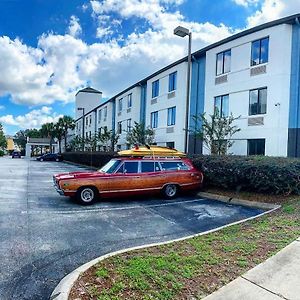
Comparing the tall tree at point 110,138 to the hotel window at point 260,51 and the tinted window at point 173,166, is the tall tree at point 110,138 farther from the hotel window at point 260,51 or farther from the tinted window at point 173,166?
A: the tinted window at point 173,166

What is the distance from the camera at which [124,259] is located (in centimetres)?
497

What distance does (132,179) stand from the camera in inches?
436

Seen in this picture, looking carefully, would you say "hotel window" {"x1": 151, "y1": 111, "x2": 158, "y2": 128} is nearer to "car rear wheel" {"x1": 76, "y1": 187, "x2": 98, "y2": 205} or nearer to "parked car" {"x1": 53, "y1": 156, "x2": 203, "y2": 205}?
"parked car" {"x1": 53, "y1": 156, "x2": 203, "y2": 205}

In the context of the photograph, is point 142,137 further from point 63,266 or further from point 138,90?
point 63,266

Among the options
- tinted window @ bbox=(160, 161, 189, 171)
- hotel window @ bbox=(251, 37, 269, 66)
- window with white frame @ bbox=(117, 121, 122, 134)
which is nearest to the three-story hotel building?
hotel window @ bbox=(251, 37, 269, 66)

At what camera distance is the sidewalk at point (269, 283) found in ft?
12.7

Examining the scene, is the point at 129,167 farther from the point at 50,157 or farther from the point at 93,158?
the point at 50,157

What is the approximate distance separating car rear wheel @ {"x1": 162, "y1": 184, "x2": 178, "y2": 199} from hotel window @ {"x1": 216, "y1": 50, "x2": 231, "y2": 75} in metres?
11.8

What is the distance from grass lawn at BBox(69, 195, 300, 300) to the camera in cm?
392

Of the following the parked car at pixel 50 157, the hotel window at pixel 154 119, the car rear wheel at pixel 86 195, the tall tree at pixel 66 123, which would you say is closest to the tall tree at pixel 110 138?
the hotel window at pixel 154 119

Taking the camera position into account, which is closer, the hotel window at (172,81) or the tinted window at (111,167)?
the tinted window at (111,167)

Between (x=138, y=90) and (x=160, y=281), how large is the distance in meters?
30.9

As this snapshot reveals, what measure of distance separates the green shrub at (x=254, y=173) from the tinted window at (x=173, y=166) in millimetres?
1081

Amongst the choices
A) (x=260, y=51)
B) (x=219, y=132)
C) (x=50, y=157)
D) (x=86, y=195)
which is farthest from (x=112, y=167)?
(x=50, y=157)
